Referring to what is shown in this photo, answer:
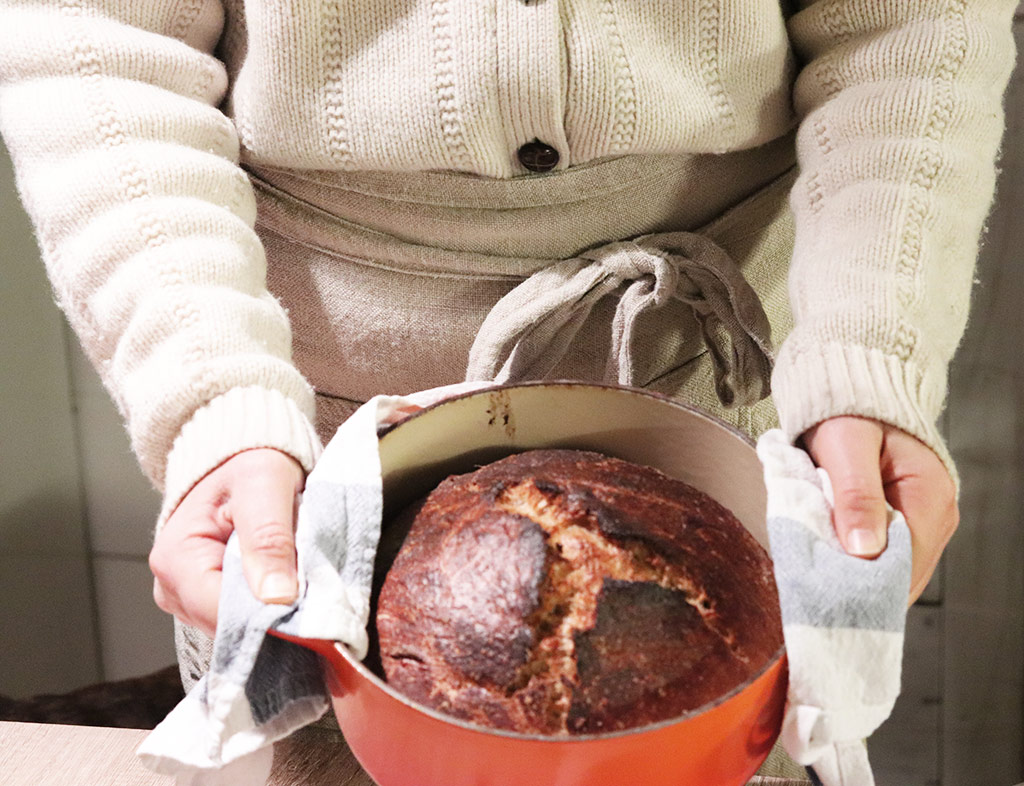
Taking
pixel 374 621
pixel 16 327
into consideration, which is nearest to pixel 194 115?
pixel 374 621

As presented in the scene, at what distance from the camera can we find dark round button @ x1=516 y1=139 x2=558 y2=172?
29.0 inches

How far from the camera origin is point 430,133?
708mm

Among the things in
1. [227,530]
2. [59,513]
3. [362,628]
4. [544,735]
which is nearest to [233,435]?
[227,530]

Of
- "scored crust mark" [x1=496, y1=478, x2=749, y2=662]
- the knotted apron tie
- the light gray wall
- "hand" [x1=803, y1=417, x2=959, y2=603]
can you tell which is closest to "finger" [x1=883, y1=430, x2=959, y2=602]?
"hand" [x1=803, y1=417, x2=959, y2=603]

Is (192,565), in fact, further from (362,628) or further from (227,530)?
(362,628)

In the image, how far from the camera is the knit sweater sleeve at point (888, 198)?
0.61 meters

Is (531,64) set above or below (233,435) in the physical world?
above

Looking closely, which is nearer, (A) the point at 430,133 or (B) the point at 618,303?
(A) the point at 430,133

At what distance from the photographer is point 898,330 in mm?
629

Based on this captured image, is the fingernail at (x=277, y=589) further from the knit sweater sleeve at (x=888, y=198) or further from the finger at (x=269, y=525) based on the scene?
the knit sweater sleeve at (x=888, y=198)

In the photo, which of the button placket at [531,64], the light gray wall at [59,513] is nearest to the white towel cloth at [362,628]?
the button placket at [531,64]

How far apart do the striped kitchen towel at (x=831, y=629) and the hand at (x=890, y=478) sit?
0.07 ft

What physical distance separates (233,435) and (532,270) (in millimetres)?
335

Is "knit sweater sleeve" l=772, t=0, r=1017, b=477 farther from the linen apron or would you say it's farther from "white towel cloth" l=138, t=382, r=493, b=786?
"white towel cloth" l=138, t=382, r=493, b=786
